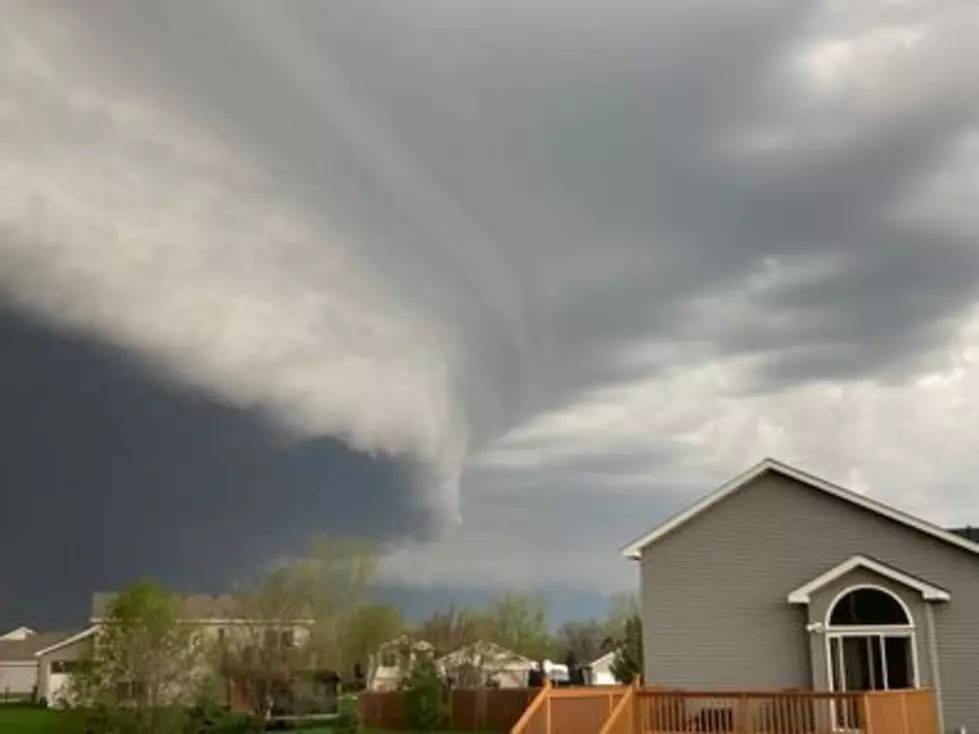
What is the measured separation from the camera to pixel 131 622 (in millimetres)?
48344

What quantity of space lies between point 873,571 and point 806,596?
1711mm

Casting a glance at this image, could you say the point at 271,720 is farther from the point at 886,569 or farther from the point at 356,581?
the point at 886,569

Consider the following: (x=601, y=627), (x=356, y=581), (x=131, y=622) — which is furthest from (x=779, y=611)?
(x=601, y=627)

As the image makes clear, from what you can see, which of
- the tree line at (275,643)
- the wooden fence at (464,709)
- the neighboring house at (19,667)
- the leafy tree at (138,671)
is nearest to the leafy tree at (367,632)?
the tree line at (275,643)

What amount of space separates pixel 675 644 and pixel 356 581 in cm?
5666

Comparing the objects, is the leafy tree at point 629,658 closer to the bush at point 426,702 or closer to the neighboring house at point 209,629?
the bush at point 426,702

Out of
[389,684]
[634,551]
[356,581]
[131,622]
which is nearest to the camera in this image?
[634,551]

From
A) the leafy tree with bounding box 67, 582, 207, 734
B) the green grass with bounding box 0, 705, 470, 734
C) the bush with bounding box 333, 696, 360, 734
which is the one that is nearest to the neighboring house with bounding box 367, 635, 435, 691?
the bush with bounding box 333, 696, 360, 734

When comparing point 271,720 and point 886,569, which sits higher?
point 886,569

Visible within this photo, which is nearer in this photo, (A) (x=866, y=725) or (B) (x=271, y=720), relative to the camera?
(A) (x=866, y=725)

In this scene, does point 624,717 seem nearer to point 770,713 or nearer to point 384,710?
point 770,713

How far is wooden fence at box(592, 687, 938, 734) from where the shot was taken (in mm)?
21797

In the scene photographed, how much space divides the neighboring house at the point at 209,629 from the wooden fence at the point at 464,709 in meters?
8.76

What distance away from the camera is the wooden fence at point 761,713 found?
71.5 feet
